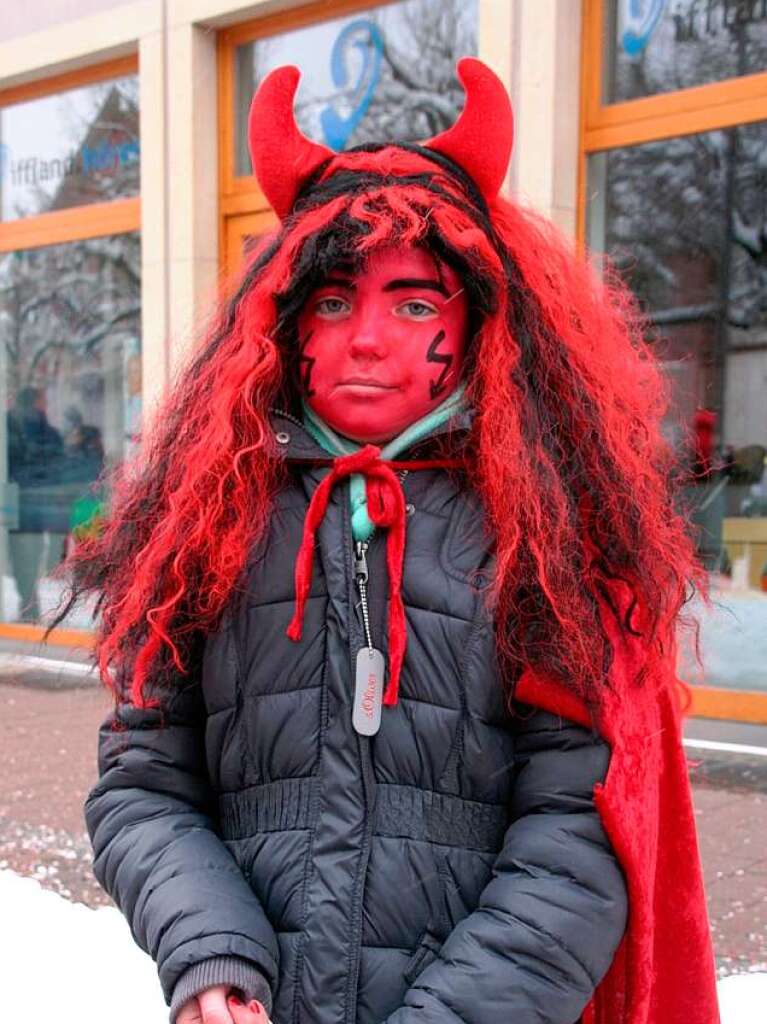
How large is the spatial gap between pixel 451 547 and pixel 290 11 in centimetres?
613

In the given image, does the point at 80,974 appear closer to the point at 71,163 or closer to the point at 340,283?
the point at 340,283

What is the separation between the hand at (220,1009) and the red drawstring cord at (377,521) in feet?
1.26

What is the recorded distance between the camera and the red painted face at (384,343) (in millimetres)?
1560

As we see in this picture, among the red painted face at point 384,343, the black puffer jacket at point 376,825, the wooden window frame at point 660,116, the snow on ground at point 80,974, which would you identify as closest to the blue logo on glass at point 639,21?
the wooden window frame at point 660,116

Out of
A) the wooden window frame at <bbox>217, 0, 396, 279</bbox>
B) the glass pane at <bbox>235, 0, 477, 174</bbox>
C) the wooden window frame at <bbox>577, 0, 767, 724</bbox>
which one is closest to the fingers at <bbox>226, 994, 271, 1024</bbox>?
the wooden window frame at <bbox>577, 0, 767, 724</bbox>

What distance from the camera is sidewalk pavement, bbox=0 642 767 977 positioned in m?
3.61

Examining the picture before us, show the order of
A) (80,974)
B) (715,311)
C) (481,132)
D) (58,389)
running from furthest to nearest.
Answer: (58,389), (715,311), (80,974), (481,132)

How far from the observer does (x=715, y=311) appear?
5.89 meters

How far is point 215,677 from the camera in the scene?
5.06ft

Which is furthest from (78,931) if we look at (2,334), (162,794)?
(2,334)

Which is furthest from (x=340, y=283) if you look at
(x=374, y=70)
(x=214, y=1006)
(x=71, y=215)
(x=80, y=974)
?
(x=71, y=215)

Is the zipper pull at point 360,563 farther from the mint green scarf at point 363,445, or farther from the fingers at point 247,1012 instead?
the fingers at point 247,1012

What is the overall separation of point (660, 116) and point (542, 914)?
5.16 m

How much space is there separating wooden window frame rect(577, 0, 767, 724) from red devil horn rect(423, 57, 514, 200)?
161 inches
